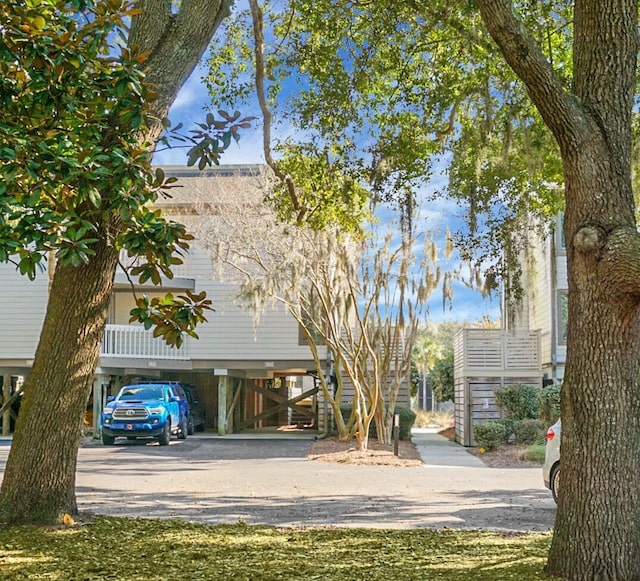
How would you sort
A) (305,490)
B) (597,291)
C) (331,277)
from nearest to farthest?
(597,291) < (305,490) < (331,277)

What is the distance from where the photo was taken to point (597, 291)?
5.47 meters

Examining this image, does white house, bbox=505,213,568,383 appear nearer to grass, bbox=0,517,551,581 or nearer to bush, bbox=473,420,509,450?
bush, bbox=473,420,509,450

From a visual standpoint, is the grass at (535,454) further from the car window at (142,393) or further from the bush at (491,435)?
the car window at (142,393)

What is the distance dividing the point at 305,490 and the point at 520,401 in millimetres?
10212

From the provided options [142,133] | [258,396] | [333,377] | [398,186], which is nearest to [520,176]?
[398,186]

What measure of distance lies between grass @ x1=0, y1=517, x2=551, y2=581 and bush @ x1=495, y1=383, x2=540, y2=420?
528 inches

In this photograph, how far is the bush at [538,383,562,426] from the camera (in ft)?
64.3

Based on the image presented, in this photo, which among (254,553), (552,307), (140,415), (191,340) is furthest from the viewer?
(191,340)

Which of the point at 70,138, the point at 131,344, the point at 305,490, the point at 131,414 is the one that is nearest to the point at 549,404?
the point at 305,490

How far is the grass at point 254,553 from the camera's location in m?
5.65

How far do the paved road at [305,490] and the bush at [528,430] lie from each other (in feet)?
5.06

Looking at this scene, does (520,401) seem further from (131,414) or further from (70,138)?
(70,138)

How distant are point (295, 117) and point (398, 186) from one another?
1809mm

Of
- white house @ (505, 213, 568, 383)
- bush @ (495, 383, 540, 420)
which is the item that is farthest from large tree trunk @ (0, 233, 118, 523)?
bush @ (495, 383, 540, 420)
